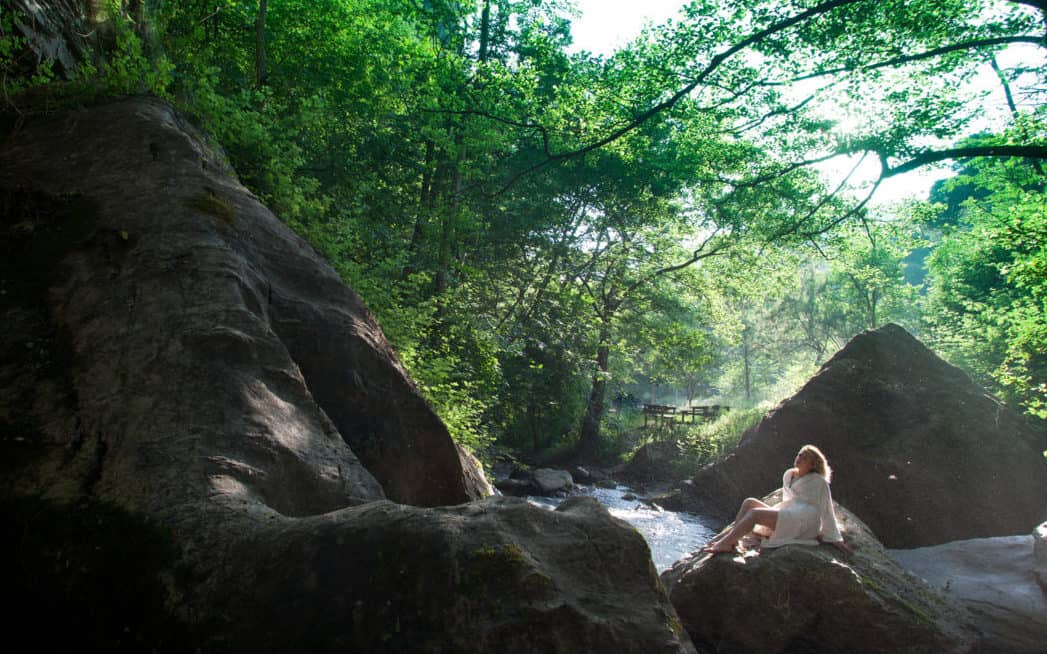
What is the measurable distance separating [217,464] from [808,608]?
6.03m

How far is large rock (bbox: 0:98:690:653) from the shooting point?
2.47 m

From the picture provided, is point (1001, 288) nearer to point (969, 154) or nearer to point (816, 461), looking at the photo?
point (969, 154)

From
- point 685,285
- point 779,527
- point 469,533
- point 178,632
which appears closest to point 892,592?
point 779,527

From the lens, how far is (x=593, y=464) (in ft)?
87.9

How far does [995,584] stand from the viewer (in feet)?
26.1

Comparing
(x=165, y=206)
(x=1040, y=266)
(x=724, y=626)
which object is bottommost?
(x=724, y=626)

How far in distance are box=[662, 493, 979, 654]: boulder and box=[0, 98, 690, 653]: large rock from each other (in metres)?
3.14

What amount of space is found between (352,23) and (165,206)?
37.9 feet

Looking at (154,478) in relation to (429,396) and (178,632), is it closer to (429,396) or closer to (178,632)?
(178,632)

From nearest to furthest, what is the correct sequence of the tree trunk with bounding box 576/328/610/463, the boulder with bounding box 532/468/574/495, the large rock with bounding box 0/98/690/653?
the large rock with bounding box 0/98/690/653
the boulder with bounding box 532/468/574/495
the tree trunk with bounding box 576/328/610/463

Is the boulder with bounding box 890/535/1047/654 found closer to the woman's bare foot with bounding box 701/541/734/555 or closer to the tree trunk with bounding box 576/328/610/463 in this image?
the woman's bare foot with bounding box 701/541/734/555

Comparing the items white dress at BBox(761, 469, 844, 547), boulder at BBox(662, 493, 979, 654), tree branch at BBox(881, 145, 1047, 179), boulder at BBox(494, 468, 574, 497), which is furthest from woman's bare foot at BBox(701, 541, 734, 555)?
boulder at BBox(494, 468, 574, 497)

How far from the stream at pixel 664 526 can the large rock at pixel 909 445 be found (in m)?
1.72

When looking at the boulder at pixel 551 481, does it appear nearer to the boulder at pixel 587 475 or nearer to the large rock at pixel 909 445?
→ the boulder at pixel 587 475
